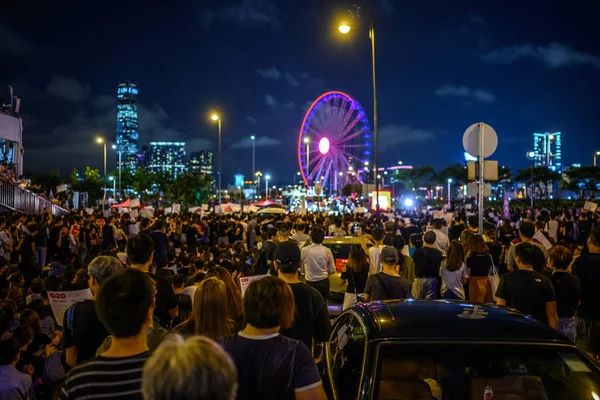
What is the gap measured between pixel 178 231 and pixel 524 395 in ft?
51.1

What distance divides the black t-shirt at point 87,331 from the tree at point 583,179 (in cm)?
6375

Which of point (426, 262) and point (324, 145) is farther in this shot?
point (324, 145)

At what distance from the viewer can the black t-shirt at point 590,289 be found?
19.9ft

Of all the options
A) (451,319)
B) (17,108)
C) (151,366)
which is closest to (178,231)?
(451,319)

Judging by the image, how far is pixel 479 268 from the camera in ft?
25.3

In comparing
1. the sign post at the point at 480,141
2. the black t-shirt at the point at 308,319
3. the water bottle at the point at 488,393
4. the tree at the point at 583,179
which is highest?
the tree at the point at 583,179

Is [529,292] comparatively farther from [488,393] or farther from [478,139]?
[478,139]

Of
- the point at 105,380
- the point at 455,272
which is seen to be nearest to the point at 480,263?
the point at 455,272

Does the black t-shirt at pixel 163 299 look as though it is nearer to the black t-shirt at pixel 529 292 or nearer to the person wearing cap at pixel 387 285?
the person wearing cap at pixel 387 285

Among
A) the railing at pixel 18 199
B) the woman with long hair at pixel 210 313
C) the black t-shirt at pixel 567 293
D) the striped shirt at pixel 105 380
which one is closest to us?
the striped shirt at pixel 105 380

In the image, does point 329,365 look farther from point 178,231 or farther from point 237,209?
point 237,209

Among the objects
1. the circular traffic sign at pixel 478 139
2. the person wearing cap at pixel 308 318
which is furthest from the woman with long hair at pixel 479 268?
the person wearing cap at pixel 308 318

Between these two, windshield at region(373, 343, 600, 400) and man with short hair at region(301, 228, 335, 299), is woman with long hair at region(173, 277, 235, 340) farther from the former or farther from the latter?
man with short hair at region(301, 228, 335, 299)

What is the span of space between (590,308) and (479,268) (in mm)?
1773
